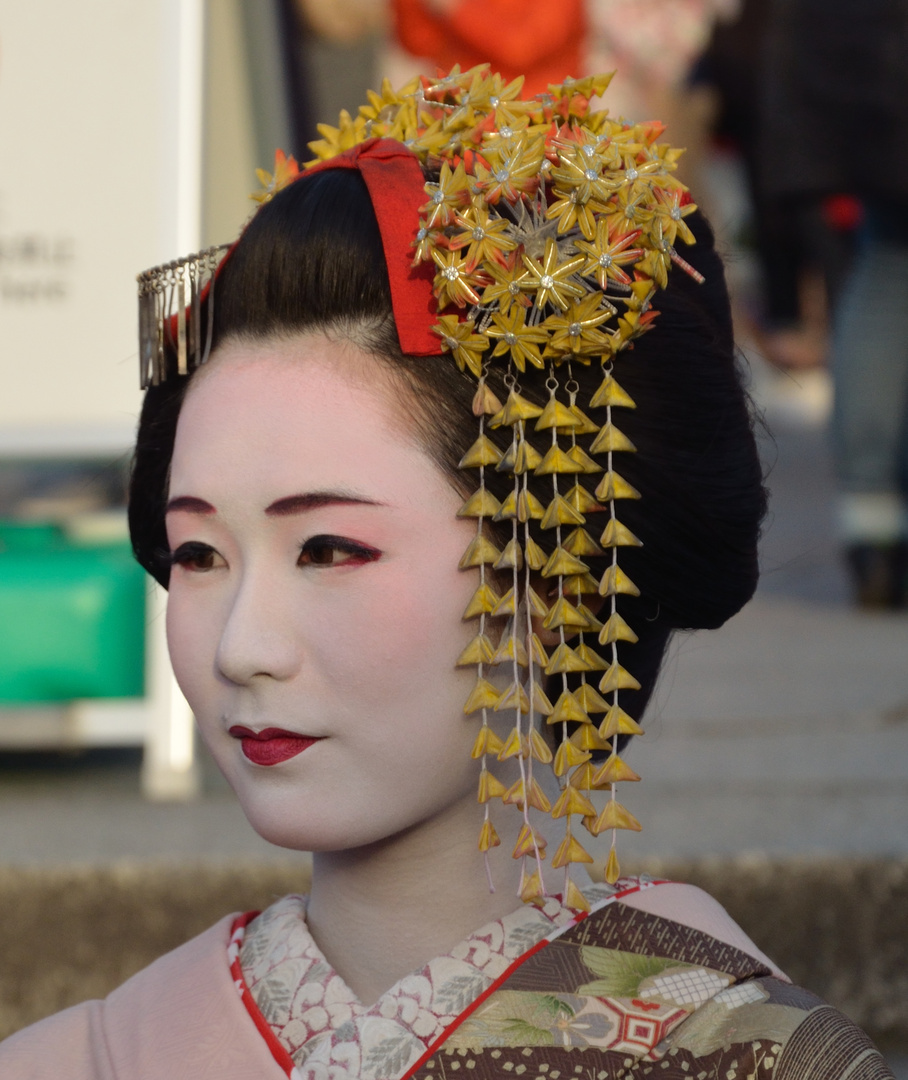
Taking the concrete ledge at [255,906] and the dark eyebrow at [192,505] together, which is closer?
the dark eyebrow at [192,505]

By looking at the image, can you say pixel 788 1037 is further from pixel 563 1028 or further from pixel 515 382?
pixel 515 382

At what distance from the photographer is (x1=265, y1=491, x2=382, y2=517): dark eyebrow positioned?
114cm

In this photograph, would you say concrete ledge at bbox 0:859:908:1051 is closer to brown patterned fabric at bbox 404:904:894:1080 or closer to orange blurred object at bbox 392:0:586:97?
brown patterned fabric at bbox 404:904:894:1080

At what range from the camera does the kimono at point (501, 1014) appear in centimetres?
112

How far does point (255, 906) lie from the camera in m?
1.93

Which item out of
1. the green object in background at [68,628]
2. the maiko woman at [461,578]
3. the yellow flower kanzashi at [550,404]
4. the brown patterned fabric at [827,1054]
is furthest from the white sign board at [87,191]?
the brown patterned fabric at [827,1054]

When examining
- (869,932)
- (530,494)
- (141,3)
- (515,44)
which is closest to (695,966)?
(530,494)

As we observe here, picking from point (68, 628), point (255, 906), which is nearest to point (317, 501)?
point (255, 906)

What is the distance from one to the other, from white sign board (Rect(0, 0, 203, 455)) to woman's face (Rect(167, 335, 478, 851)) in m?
1.38

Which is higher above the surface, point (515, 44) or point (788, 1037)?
point (515, 44)

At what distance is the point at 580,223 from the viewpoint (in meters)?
1.17

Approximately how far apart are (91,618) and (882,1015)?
4.41 feet

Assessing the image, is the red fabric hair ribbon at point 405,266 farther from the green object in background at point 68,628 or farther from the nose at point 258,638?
the green object in background at point 68,628

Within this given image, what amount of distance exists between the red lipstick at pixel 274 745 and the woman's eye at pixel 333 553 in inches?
5.1
